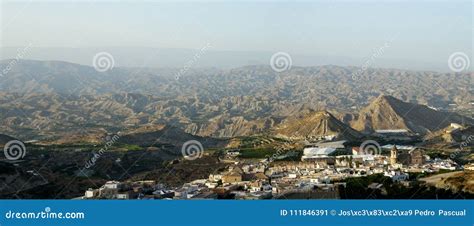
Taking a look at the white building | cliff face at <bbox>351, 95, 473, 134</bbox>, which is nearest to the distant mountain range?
cliff face at <bbox>351, 95, 473, 134</bbox>

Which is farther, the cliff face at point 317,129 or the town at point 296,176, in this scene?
the cliff face at point 317,129

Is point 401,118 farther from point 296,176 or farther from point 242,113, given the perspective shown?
point 296,176

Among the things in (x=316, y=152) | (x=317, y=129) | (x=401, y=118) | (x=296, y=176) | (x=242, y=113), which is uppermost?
(x=242, y=113)

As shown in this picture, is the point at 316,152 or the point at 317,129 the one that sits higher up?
the point at 317,129

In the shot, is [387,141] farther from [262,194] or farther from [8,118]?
[8,118]

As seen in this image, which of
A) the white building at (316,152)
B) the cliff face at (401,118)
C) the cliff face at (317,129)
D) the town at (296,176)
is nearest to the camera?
the town at (296,176)

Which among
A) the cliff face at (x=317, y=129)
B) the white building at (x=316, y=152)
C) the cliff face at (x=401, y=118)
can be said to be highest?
the cliff face at (x=401, y=118)

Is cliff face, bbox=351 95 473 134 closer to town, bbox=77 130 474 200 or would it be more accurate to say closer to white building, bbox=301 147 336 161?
town, bbox=77 130 474 200

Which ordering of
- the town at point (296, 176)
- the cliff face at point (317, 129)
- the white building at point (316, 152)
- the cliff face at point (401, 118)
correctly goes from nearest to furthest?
the town at point (296, 176) → the white building at point (316, 152) → the cliff face at point (317, 129) → the cliff face at point (401, 118)

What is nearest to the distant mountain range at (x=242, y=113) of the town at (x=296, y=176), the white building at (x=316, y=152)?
the white building at (x=316, y=152)

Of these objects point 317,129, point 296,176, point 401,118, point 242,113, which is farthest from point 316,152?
point 242,113

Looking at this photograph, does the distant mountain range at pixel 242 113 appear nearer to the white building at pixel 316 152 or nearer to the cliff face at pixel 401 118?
the cliff face at pixel 401 118

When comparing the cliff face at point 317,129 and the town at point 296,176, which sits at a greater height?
the cliff face at point 317,129
